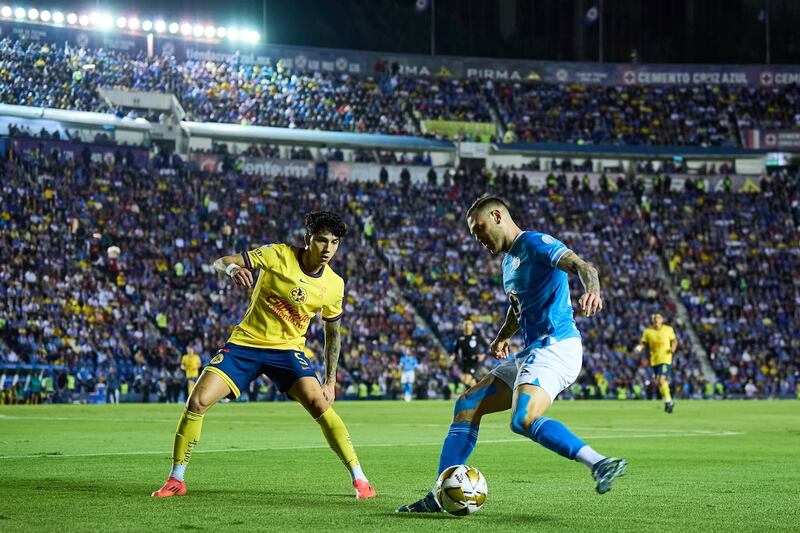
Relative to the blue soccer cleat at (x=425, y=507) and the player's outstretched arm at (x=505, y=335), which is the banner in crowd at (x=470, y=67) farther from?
the blue soccer cleat at (x=425, y=507)

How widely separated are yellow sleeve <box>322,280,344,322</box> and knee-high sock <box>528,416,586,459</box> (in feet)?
9.11

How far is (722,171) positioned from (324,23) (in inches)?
1278

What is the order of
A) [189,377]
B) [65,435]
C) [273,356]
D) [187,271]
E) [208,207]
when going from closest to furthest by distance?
[273,356]
[65,435]
[189,377]
[187,271]
[208,207]

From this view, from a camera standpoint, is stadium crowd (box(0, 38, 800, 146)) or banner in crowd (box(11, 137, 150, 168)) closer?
banner in crowd (box(11, 137, 150, 168))

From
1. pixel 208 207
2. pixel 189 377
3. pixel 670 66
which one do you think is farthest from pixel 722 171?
pixel 189 377

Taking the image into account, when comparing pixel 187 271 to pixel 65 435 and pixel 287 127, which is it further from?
pixel 65 435

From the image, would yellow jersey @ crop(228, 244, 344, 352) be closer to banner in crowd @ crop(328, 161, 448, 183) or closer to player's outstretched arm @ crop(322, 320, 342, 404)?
player's outstretched arm @ crop(322, 320, 342, 404)

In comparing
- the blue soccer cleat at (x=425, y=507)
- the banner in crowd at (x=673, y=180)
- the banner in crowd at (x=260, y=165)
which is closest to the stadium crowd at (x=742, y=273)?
the banner in crowd at (x=673, y=180)

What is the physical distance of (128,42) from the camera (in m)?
58.4

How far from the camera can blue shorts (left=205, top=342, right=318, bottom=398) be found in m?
9.91

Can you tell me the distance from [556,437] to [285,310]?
10.3 ft

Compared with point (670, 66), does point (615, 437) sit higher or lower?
lower

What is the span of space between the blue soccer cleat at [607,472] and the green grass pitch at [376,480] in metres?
0.29

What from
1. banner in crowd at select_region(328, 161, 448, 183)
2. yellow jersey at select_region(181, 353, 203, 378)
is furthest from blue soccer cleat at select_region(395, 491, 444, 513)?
banner in crowd at select_region(328, 161, 448, 183)
